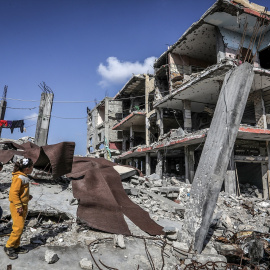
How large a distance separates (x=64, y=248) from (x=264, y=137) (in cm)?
1223

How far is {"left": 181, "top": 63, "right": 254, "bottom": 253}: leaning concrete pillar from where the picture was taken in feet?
13.4

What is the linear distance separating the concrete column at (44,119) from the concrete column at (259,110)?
11131mm

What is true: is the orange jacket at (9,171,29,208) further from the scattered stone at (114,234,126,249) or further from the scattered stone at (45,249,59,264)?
the scattered stone at (114,234,126,249)

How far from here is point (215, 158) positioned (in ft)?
13.6

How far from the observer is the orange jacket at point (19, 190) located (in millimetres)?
3242

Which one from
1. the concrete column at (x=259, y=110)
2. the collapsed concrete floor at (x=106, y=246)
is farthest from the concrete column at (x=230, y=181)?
the collapsed concrete floor at (x=106, y=246)

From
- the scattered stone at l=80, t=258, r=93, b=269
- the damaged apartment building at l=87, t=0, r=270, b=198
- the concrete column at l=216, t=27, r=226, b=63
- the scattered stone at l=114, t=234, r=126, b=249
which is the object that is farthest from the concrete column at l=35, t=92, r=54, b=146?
the concrete column at l=216, t=27, r=226, b=63

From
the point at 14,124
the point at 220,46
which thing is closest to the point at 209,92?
the point at 220,46

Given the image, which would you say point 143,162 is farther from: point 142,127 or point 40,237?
point 40,237

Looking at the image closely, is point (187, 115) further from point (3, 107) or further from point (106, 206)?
point (3, 107)

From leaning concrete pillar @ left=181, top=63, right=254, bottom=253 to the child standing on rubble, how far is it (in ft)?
9.35

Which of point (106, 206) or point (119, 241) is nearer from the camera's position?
point (119, 241)

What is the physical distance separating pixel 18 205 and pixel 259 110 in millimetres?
13251

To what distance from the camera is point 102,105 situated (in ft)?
96.5
